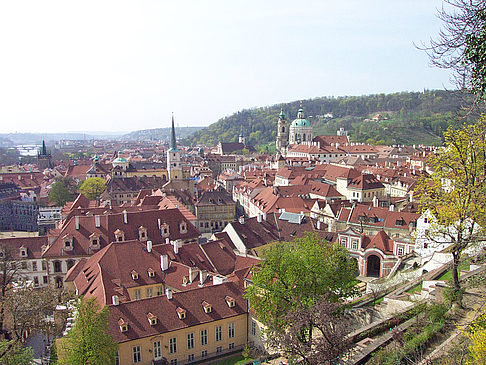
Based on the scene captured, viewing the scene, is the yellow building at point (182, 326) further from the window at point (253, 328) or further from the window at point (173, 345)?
the window at point (253, 328)

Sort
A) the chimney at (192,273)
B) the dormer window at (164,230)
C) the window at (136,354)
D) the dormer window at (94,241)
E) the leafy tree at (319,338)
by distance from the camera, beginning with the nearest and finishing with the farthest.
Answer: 1. the leafy tree at (319,338)
2. the window at (136,354)
3. the chimney at (192,273)
4. the dormer window at (94,241)
5. the dormer window at (164,230)

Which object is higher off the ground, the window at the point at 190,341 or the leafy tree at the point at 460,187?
the leafy tree at the point at 460,187

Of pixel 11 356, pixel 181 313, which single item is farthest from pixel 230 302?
pixel 11 356

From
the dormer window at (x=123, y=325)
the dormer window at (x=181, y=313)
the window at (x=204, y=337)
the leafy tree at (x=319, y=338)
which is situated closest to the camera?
the leafy tree at (x=319, y=338)

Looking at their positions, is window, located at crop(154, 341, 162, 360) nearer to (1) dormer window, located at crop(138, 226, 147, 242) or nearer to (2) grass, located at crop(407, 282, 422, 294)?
(2) grass, located at crop(407, 282, 422, 294)

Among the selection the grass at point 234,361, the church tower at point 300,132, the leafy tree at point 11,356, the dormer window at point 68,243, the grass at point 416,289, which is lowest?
the grass at point 234,361

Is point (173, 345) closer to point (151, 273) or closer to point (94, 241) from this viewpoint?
point (151, 273)

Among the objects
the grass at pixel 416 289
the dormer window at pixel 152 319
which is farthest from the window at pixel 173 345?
the grass at pixel 416 289
